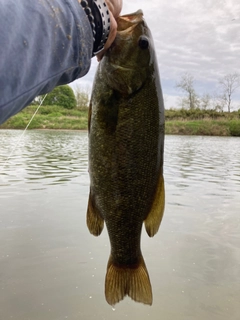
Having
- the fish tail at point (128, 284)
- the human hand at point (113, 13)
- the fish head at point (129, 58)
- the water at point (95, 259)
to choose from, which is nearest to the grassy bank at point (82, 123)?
the water at point (95, 259)

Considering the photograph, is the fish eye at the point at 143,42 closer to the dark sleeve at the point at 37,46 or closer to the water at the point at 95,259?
the dark sleeve at the point at 37,46

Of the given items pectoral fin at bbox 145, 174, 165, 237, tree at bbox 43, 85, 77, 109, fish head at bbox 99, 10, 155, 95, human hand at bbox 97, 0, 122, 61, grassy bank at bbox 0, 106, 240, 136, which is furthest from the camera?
grassy bank at bbox 0, 106, 240, 136

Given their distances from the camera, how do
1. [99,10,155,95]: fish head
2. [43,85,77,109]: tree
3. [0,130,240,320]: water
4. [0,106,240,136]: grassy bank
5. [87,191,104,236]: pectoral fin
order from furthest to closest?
[0,106,240,136]: grassy bank → [43,85,77,109]: tree → [0,130,240,320]: water → [87,191,104,236]: pectoral fin → [99,10,155,95]: fish head

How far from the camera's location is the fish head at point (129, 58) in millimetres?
1838

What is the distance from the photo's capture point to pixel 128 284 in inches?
89.1

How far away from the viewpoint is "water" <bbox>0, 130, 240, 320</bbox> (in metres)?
3.54

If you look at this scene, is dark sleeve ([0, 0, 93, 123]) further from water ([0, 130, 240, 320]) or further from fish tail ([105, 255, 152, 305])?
water ([0, 130, 240, 320])

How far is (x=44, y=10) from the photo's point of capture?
1073 millimetres

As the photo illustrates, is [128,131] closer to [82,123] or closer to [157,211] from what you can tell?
[157,211]

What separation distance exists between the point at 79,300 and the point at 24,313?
1.84ft

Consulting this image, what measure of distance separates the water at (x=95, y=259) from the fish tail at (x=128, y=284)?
1.33m

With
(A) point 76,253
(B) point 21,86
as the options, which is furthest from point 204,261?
(B) point 21,86

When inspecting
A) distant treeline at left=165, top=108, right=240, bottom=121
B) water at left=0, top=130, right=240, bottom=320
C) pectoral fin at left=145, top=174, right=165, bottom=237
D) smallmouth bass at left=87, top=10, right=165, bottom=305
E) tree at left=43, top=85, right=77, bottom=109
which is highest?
tree at left=43, top=85, right=77, bottom=109

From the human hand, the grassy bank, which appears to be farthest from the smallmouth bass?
the grassy bank
